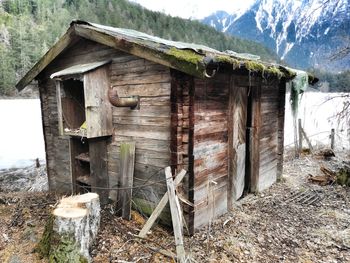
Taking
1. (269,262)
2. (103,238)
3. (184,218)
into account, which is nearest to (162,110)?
(184,218)

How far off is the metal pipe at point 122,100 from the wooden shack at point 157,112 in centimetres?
2

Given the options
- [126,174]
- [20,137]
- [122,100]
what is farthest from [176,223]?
[20,137]

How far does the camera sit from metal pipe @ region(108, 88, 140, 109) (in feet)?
15.8

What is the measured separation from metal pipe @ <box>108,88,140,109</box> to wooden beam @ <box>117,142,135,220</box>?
735 millimetres

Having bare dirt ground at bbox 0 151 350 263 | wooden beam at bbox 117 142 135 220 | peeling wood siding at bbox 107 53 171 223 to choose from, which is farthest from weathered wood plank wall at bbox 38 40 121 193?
wooden beam at bbox 117 142 135 220

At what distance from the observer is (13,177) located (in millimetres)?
10680

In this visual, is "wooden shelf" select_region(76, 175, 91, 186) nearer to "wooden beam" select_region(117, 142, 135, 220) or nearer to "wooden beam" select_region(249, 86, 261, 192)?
"wooden beam" select_region(117, 142, 135, 220)

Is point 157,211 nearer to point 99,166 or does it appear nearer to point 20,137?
point 99,166

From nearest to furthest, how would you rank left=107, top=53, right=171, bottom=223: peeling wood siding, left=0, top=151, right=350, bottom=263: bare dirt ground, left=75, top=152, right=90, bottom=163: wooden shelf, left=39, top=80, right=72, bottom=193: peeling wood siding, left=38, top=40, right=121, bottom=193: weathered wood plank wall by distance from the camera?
left=0, top=151, right=350, bottom=263: bare dirt ground < left=107, top=53, right=171, bottom=223: peeling wood siding < left=75, top=152, right=90, bottom=163: wooden shelf < left=38, top=40, right=121, bottom=193: weathered wood plank wall < left=39, top=80, right=72, bottom=193: peeling wood siding

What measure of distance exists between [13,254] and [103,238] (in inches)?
56.3

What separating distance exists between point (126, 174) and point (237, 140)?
2.56 m

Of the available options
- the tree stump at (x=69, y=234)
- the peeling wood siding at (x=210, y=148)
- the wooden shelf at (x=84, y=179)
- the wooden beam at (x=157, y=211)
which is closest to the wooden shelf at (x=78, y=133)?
the wooden shelf at (x=84, y=179)

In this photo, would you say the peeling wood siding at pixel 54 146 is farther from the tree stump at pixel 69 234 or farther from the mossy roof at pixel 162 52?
the tree stump at pixel 69 234

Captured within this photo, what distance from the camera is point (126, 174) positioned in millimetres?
5105
